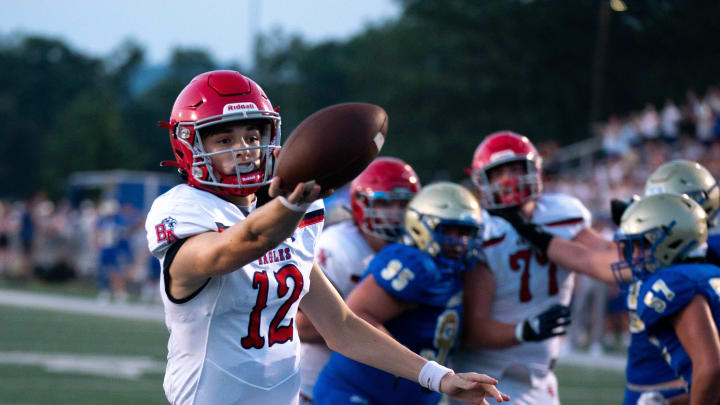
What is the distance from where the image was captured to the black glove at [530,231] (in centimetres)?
414

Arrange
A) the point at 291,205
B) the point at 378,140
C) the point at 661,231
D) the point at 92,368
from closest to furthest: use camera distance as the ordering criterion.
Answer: the point at 291,205
the point at 378,140
the point at 661,231
the point at 92,368

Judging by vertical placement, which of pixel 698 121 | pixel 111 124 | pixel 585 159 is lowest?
pixel 111 124

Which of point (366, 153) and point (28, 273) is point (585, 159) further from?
point (366, 153)

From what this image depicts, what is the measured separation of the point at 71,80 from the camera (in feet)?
200

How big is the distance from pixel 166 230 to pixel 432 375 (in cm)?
94

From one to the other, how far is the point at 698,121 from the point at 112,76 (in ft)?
181

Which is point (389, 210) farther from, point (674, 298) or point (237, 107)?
point (237, 107)

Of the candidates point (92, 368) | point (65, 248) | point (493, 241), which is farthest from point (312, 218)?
point (65, 248)

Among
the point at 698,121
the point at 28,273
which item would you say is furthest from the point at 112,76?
the point at 698,121

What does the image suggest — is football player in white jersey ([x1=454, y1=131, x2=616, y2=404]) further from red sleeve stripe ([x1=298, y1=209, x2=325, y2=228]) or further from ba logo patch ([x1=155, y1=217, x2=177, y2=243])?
ba logo patch ([x1=155, y1=217, x2=177, y2=243])

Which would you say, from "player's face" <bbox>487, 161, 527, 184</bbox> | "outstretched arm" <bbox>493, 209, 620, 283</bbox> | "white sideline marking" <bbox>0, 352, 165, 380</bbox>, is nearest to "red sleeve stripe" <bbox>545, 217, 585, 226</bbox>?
"outstretched arm" <bbox>493, 209, 620, 283</bbox>

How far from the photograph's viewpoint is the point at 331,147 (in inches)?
87.2

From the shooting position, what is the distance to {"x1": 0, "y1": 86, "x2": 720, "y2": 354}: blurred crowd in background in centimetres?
1199

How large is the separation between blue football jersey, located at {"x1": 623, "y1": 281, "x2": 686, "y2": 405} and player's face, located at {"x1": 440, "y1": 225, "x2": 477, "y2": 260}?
691 mm
